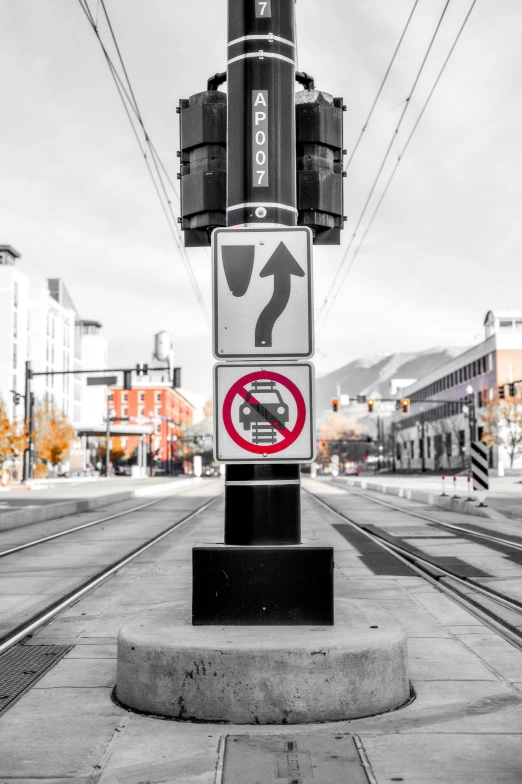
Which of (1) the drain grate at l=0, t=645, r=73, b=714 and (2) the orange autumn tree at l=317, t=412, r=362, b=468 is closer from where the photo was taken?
(1) the drain grate at l=0, t=645, r=73, b=714

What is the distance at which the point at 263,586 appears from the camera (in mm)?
4938

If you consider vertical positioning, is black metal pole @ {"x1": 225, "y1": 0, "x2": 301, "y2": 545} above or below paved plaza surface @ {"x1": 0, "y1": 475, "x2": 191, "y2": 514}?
above

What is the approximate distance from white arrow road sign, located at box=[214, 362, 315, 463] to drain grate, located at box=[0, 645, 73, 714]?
1.89 m

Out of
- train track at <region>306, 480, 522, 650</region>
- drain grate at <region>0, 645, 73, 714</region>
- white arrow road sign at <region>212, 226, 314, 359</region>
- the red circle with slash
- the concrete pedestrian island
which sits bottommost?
train track at <region>306, 480, 522, 650</region>

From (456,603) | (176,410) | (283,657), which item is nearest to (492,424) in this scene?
(456,603)

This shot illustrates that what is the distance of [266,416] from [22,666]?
101 inches

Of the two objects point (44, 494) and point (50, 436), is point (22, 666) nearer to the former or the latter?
point (44, 494)

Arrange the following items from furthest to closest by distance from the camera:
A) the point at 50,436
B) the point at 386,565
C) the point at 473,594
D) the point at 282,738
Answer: the point at 50,436 → the point at 386,565 → the point at 473,594 → the point at 282,738

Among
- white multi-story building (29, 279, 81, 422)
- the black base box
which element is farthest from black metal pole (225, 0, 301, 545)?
white multi-story building (29, 279, 81, 422)

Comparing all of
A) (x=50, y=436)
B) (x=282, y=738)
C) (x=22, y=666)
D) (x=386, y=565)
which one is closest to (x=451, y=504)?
(x=386, y=565)

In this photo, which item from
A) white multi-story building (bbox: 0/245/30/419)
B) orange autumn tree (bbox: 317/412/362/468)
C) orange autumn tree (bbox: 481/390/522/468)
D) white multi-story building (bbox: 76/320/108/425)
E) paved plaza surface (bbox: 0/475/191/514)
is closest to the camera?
paved plaza surface (bbox: 0/475/191/514)

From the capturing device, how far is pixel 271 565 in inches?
195

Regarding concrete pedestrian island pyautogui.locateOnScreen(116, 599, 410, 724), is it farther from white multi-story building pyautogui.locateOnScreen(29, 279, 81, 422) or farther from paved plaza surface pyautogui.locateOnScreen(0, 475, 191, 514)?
white multi-story building pyautogui.locateOnScreen(29, 279, 81, 422)

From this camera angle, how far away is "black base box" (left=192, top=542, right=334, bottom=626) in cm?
490
